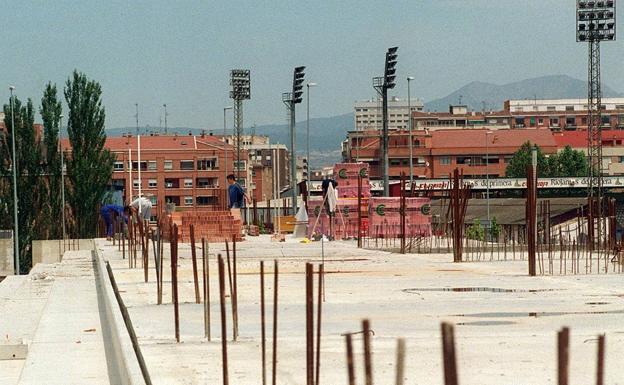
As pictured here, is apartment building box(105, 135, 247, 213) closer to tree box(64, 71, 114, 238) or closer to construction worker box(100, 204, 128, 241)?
tree box(64, 71, 114, 238)

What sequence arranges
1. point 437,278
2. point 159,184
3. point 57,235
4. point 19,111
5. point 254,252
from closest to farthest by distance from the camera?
point 437,278 < point 254,252 < point 57,235 < point 19,111 < point 159,184

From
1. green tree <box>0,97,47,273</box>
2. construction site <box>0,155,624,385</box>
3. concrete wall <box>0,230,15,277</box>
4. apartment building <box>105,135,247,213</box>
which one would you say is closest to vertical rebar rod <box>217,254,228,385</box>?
construction site <box>0,155,624,385</box>

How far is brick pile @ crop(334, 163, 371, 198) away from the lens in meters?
49.6

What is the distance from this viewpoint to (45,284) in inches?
1153

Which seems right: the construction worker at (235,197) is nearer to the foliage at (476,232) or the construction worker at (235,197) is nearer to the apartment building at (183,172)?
the foliage at (476,232)

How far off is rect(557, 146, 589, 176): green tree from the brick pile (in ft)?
290

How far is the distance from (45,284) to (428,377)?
19.5m

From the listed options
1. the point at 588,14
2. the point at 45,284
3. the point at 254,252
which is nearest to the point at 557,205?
the point at 588,14

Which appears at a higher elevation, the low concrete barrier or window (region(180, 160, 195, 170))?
window (region(180, 160, 195, 170))

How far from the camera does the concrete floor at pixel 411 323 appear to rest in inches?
455

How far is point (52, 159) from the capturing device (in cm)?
7375

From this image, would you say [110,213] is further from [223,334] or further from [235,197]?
[223,334]

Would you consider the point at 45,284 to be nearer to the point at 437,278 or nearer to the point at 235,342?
the point at 437,278

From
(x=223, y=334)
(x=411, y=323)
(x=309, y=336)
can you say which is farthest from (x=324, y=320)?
(x=309, y=336)
